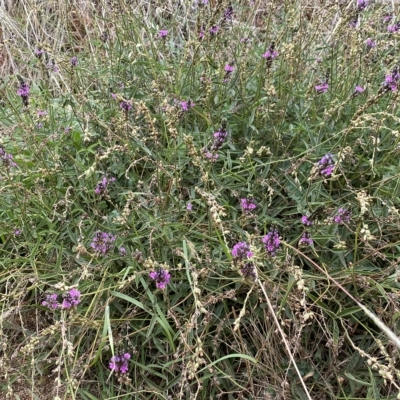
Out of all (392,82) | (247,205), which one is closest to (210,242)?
(247,205)

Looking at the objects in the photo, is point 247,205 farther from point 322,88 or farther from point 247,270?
point 322,88

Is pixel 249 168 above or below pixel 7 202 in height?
above

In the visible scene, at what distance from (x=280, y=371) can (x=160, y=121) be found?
46.3 inches

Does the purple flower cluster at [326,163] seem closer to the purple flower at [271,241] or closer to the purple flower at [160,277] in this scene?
the purple flower at [271,241]

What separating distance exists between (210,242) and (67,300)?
0.58 metres

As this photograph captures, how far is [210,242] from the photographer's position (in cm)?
171

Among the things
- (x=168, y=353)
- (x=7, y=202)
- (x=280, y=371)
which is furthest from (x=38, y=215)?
(x=280, y=371)

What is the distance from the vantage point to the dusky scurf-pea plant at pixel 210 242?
58.1 inches

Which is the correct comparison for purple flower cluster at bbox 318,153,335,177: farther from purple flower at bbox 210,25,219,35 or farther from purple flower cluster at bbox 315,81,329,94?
purple flower at bbox 210,25,219,35

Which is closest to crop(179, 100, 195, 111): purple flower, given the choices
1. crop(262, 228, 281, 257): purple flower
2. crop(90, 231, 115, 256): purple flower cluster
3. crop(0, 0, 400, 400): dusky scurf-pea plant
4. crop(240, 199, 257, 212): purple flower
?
crop(0, 0, 400, 400): dusky scurf-pea plant

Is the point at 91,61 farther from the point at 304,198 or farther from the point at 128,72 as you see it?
the point at 304,198

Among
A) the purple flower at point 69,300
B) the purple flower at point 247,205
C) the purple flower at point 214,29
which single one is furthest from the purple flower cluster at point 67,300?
the purple flower at point 214,29

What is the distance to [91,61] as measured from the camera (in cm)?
260

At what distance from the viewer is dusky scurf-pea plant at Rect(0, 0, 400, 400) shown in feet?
4.84
